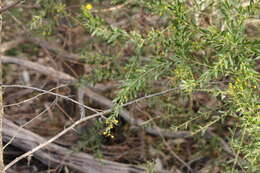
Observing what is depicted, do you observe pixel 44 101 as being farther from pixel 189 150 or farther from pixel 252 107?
pixel 252 107

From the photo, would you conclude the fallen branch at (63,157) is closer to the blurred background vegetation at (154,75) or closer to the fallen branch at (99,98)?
the blurred background vegetation at (154,75)

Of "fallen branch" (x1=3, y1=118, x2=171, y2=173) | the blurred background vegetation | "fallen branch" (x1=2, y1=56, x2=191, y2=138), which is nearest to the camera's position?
the blurred background vegetation

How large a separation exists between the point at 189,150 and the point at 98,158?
3.03 ft

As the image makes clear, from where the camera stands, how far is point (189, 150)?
3.43m

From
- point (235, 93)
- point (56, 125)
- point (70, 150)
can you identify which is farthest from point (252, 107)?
point (56, 125)

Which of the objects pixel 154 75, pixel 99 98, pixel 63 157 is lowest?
pixel 63 157

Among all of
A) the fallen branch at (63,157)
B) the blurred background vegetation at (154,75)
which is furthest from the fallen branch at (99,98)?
the fallen branch at (63,157)

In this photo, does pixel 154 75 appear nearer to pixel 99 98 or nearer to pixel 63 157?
pixel 63 157

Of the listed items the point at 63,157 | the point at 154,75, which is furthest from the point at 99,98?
the point at 154,75

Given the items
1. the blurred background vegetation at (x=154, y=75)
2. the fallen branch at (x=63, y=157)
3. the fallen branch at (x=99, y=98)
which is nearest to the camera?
the blurred background vegetation at (x=154, y=75)

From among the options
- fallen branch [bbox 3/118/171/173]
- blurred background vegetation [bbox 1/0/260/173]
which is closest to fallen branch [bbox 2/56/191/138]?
blurred background vegetation [bbox 1/0/260/173]

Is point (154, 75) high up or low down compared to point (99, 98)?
up

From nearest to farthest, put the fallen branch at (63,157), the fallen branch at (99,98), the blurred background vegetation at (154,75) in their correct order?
1. the blurred background vegetation at (154,75)
2. the fallen branch at (63,157)
3. the fallen branch at (99,98)

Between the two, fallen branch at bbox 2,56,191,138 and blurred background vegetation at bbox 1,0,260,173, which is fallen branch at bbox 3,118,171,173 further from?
fallen branch at bbox 2,56,191,138
